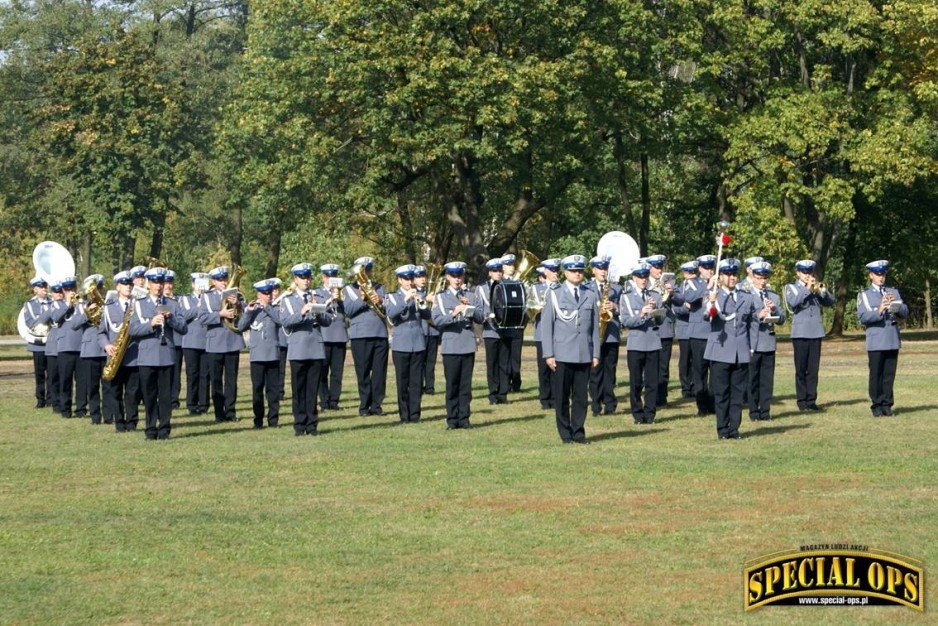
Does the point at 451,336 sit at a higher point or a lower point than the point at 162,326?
lower

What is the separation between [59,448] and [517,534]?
8324 millimetres

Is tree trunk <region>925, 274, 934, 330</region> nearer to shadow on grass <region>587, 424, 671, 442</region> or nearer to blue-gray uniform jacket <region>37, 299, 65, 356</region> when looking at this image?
blue-gray uniform jacket <region>37, 299, 65, 356</region>

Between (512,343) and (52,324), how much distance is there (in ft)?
22.3

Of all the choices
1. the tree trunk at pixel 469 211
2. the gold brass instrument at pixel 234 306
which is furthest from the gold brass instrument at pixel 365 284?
the tree trunk at pixel 469 211

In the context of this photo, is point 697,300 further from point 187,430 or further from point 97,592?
point 97,592

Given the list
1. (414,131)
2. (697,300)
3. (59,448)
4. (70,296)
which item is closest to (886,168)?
(414,131)

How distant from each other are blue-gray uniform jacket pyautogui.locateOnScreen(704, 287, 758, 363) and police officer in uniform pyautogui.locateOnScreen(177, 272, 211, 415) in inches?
297

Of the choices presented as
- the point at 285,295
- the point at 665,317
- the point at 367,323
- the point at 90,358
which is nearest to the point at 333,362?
the point at 367,323

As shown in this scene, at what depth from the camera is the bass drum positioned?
20.3 m

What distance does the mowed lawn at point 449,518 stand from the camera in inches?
392

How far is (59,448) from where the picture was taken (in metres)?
18.6

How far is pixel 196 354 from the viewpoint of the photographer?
2284 cm

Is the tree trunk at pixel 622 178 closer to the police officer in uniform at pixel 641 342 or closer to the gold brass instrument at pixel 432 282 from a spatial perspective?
the gold brass instrument at pixel 432 282

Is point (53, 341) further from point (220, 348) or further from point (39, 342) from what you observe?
point (220, 348)
